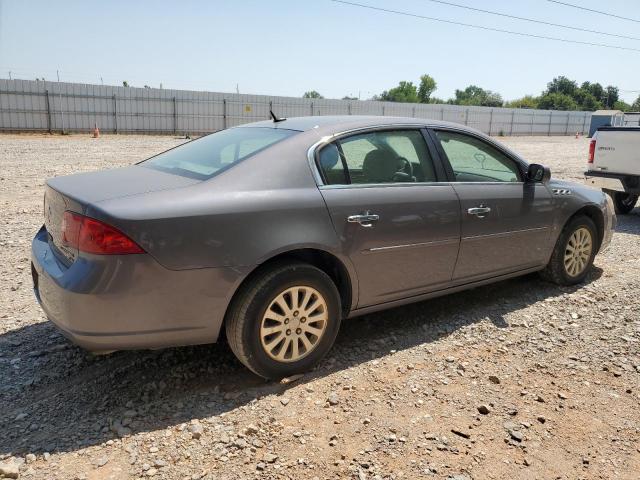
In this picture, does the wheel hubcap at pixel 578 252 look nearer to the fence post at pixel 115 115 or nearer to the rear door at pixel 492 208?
the rear door at pixel 492 208

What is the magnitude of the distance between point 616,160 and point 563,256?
4577 millimetres

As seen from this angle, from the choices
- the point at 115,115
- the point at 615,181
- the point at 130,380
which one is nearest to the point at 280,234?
the point at 130,380

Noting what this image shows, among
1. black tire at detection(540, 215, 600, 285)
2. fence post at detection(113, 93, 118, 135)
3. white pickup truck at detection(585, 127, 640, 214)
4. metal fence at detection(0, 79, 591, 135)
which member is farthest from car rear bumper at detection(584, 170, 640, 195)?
fence post at detection(113, 93, 118, 135)

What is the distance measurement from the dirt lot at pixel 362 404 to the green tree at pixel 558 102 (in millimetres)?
98227

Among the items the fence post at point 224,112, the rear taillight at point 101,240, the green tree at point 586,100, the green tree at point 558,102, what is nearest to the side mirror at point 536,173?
the rear taillight at point 101,240

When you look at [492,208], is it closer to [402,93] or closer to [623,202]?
[623,202]

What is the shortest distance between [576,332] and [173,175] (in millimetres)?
3147

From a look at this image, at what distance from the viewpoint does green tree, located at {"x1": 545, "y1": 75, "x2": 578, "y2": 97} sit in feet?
343

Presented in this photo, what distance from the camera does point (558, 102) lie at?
9400 cm

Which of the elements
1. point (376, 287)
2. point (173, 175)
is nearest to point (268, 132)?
point (173, 175)

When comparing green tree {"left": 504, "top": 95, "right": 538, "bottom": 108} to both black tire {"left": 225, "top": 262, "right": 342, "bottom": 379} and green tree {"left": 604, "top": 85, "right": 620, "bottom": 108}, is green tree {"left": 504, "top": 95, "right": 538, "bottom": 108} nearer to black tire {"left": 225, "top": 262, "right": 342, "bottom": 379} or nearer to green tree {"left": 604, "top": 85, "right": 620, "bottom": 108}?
green tree {"left": 604, "top": 85, "right": 620, "bottom": 108}

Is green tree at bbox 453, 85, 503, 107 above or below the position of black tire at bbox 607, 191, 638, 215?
above

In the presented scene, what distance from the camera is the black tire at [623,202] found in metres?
9.40

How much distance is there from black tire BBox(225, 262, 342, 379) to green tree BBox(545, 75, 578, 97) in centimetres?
11409
